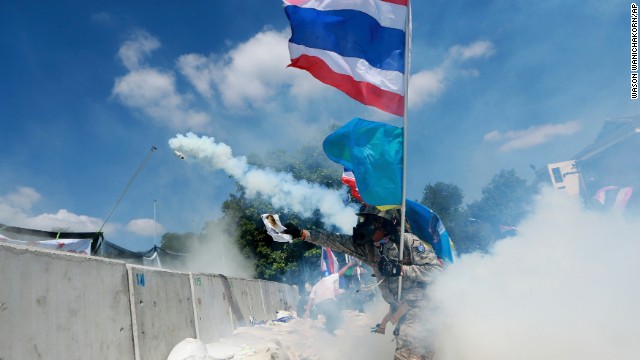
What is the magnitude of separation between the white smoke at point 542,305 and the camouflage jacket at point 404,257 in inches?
9.9

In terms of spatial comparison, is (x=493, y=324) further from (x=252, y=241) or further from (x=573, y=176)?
(x=573, y=176)

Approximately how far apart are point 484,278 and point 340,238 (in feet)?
8.72

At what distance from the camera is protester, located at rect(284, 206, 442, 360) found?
16.6 ft

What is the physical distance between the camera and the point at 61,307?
11.1ft

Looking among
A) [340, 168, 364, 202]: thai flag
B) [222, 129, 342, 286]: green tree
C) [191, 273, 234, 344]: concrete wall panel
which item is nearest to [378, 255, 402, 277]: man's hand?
[340, 168, 364, 202]: thai flag

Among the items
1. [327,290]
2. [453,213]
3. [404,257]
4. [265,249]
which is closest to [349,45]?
[404,257]

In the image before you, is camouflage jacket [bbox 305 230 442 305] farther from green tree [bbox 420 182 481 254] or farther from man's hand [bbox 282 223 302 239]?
green tree [bbox 420 182 481 254]

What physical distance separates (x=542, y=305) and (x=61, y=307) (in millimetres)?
6082

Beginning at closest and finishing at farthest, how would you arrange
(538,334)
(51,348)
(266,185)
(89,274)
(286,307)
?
(51,348)
(89,274)
(538,334)
(266,185)
(286,307)

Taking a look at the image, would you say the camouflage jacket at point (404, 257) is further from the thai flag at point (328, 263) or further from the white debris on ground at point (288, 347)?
the thai flag at point (328, 263)

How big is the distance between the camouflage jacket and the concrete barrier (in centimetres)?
206

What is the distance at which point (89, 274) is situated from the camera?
3.84 metres

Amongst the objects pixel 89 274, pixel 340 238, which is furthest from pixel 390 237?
pixel 89 274

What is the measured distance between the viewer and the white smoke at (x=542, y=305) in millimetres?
5406
